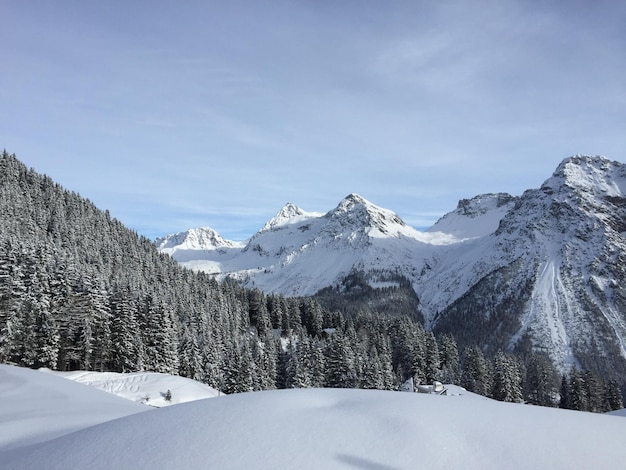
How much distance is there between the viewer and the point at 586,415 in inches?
299

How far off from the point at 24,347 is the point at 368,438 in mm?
48098

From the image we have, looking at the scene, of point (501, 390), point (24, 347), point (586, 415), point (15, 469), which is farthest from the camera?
point (501, 390)

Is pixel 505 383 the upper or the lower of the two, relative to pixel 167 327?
lower

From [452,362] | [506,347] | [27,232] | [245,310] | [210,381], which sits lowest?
[506,347]

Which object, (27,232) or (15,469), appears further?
(27,232)

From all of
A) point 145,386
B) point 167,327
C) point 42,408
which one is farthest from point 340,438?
point 167,327

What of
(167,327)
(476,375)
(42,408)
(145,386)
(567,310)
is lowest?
(476,375)

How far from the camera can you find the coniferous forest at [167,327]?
4616cm

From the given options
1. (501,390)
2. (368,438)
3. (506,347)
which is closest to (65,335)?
(368,438)

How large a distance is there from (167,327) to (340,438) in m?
52.8

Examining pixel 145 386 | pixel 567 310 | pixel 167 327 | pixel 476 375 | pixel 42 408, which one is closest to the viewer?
pixel 42 408

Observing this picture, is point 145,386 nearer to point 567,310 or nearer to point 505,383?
point 505,383

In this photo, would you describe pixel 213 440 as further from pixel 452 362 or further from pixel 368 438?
pixel 452 362

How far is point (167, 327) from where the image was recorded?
54.3m
